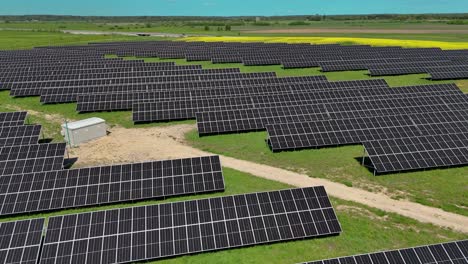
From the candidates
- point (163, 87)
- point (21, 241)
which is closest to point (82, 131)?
point (21, 241)

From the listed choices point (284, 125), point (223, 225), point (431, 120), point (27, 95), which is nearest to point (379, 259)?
point (223, 225)

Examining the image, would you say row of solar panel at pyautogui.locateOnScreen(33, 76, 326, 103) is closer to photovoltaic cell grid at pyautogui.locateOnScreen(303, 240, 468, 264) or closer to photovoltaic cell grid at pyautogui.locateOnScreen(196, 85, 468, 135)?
photovoltaic cell grid at pyautogui.locateOnScreen(196, 85, 468, 135)

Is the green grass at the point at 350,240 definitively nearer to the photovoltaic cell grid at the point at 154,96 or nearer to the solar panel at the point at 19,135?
the solar panel at the point at 19,135

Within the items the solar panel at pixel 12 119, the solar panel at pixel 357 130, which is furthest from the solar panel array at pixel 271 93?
the solar panel at pixel 12 119

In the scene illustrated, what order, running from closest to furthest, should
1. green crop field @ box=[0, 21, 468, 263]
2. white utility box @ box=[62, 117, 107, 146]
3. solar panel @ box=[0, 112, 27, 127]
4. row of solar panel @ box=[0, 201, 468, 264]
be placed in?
row of solar panel @ box=[0, 201, 468, 264], green crop field @ box=[0, 21, 468, 263], white utility box @ box=[62, 117, 107, 146], solar panel @ box=[0, 112, 27, 127]

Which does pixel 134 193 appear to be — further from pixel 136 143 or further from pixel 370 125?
pixel 370 125

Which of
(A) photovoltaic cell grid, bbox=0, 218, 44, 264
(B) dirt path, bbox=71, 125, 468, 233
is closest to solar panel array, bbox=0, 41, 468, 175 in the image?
(B) dirt path, bbox=71, 125, 468, 233
